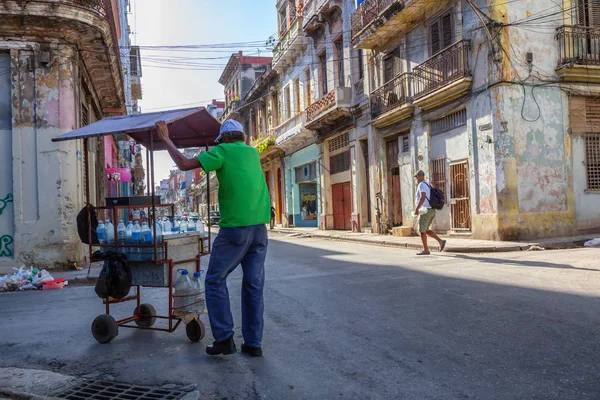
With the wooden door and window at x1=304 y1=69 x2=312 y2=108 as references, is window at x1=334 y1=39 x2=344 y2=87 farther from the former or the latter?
the wooden door

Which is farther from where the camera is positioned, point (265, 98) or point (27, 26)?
point (265, 98)

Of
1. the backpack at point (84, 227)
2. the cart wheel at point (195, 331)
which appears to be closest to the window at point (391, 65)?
the backpack at point (84, 227)

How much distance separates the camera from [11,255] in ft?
32.7

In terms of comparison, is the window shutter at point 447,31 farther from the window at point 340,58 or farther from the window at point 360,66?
the window at point 340,58

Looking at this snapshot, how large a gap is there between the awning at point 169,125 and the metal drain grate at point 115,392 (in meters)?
1.94

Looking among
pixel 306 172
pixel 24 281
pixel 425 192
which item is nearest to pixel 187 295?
pixel 24 281

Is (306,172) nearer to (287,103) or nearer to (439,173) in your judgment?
(287,103)

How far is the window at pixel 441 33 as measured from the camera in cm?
1501

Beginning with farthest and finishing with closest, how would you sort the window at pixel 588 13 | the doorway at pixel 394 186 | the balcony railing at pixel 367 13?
the doorway at pixel 394 186
the balcony railing at pixel 367 13
the window at pixel 588 13

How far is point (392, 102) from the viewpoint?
59.0ft

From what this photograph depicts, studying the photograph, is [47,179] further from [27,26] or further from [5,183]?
[27,26]

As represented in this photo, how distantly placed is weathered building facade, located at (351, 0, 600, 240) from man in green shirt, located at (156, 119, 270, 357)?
34.1 ft

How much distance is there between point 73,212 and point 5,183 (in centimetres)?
138

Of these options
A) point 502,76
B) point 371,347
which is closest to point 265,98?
point 502,76
